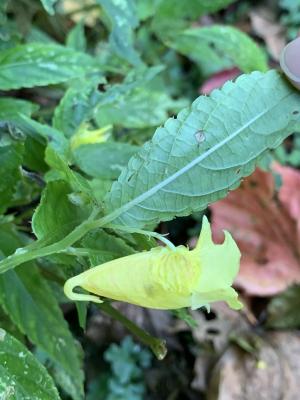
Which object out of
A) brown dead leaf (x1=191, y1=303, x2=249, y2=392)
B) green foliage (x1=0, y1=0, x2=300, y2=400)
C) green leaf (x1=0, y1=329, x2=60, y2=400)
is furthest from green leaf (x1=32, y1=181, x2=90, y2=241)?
brown dead leaf (x1=191, y1=303, x2=249, y2=392)

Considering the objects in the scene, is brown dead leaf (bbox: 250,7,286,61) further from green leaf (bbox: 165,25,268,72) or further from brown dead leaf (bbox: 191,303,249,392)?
brown dead leaf (bbox: 191,303,249,392)

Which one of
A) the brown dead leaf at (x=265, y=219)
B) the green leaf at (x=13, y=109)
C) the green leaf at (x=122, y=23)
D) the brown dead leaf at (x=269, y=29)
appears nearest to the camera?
the green leaf at (x=13, y=109)

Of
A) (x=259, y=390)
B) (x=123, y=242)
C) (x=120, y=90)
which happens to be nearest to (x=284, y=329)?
(x=259, y=390)

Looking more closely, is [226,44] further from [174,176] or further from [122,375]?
[174,176]

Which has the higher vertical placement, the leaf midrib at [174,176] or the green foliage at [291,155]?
the leaf midrib at [174,176]

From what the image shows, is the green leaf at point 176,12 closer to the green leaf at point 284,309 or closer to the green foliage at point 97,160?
the green foliage at point 97,160

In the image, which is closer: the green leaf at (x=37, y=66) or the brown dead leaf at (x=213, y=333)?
the green leaf at (x=37, y=66)

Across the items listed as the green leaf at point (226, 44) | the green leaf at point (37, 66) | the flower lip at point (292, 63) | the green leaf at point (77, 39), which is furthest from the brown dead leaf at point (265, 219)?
the flower lip at point (292, 63)
